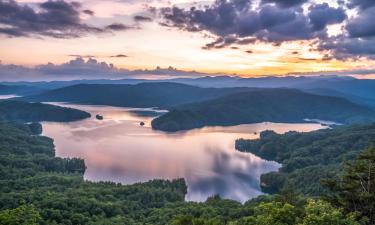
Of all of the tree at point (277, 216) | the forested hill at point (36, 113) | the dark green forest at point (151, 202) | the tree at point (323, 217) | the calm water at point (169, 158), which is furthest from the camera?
the forested hill at point (36, 113)

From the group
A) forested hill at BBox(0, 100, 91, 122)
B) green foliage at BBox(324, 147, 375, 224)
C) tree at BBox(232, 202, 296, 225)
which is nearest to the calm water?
forested hill at BBox(0, 100, 91, 122)

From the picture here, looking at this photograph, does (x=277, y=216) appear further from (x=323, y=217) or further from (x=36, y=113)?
(x=36, y=113)

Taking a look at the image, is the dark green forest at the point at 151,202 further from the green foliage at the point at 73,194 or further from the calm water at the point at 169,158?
the calm water at the point at 169,158

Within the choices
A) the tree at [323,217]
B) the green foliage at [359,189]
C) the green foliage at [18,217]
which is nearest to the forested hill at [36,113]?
the green foliage at [18,217]

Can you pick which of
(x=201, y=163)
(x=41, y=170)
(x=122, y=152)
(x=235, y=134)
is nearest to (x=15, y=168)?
→ (x=41, y=170)

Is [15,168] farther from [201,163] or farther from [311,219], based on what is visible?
[311,219]
